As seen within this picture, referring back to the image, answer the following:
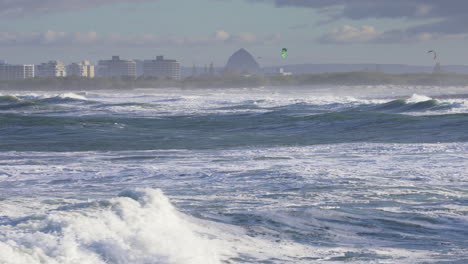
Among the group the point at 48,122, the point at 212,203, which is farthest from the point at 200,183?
the point at 48,122

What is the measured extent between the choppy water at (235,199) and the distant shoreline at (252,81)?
77979 mm

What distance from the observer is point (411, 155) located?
46.2 ft

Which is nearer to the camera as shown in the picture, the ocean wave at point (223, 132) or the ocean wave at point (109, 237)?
the ocean wave at point (109, 237)

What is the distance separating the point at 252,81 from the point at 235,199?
97664 millimetres

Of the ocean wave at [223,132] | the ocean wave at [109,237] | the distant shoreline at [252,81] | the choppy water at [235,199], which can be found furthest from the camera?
the distant shoreline at [252,81]

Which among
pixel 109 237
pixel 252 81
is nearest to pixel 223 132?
pixel 109 237

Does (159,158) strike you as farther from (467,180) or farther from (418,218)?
(418,218)

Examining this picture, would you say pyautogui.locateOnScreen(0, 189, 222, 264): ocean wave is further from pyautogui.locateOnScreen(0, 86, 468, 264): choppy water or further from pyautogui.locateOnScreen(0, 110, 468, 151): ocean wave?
pyautogui.locateOnScreen(0, 110, 468, 151): ocean wave

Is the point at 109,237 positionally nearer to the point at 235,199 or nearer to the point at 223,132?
the point at 235,199

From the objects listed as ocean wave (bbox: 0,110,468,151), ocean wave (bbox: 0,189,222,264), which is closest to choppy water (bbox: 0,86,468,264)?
ocean wave (bbox: 0,189,222,264)

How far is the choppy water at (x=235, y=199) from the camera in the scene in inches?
258

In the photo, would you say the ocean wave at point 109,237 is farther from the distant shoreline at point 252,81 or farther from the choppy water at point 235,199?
the distant shoreline at point 252,81

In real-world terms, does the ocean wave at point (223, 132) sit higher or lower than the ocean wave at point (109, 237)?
lower

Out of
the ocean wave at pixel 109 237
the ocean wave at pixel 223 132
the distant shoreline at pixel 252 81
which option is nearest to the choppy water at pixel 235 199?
the ocean wave at pixel 109 237
